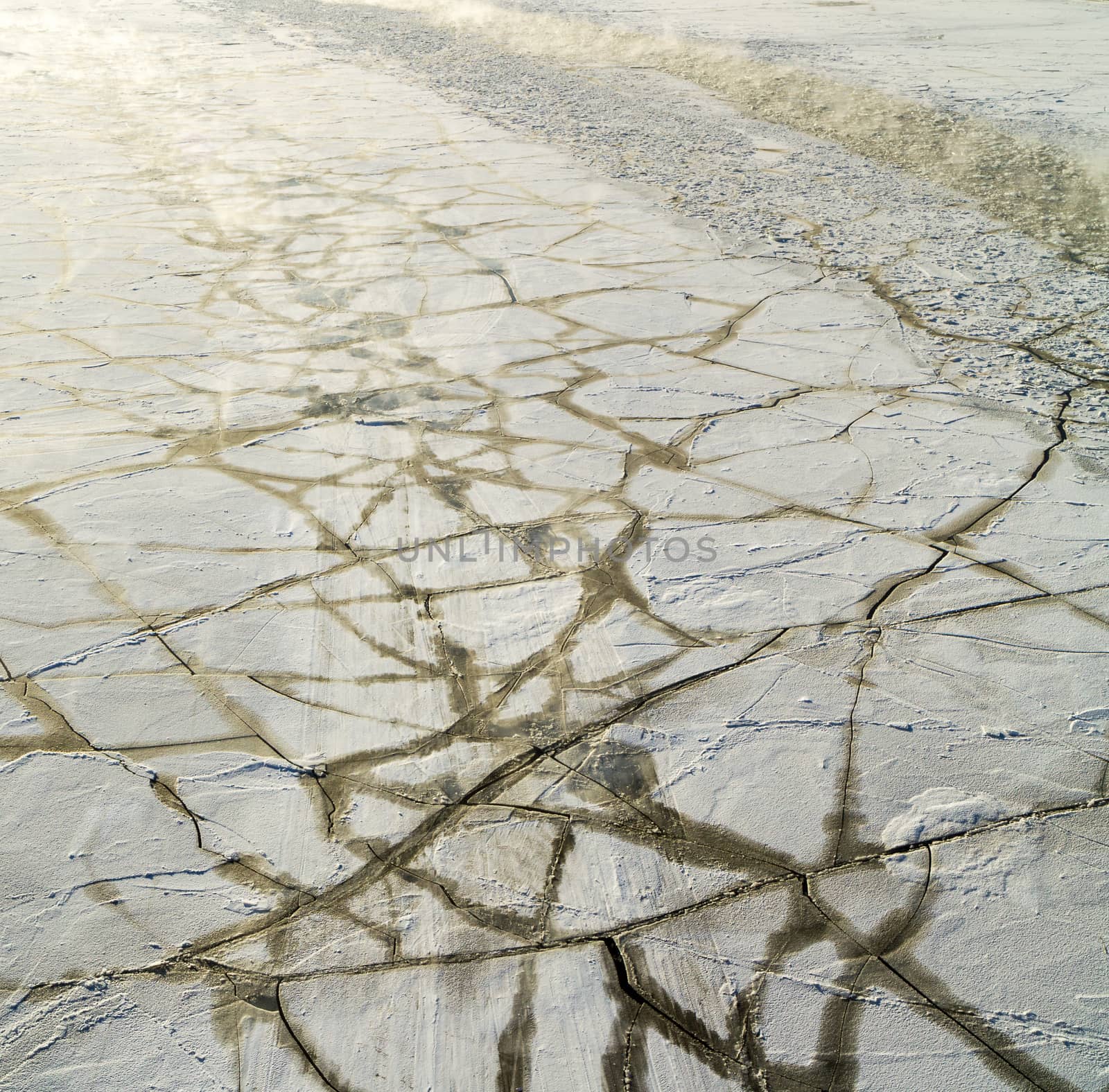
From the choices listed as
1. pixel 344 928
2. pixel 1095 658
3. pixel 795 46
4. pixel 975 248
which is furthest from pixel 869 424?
pixel 795 46

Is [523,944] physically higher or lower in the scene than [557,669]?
lower

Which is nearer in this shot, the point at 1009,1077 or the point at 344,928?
the point at 1009,1077

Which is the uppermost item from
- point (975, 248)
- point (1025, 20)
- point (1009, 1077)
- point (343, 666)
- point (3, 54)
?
point (1025, 20)

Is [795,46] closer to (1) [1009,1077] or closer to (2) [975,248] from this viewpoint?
(2) [975,248]

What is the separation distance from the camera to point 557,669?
80.7 inches

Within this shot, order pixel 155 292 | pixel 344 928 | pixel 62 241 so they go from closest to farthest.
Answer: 1. pixel 344 928
2. pixel 155 292
3. pixel 62 241

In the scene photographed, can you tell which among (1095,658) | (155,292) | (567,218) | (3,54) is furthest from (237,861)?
(3,54)

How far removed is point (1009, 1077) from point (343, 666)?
1.41 metres

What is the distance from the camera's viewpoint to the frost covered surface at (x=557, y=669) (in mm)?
1429

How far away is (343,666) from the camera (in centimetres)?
206

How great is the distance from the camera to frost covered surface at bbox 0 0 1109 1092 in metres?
1.43

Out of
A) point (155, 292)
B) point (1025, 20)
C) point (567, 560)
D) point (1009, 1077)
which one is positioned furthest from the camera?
point (1025, 20)

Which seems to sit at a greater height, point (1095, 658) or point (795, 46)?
point (795, 46)

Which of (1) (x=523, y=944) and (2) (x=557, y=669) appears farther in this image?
(2) (x=557, y=669)
